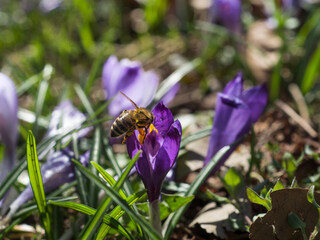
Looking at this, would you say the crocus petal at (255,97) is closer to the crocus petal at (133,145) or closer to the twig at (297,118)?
the crocus petal at (133,145)

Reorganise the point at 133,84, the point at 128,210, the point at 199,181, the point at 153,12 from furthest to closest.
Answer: the point at 153,12
the point at 133,84
the point at 199,181
the point at 128,210

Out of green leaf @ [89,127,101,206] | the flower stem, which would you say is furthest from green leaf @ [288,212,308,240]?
green leaf @ [89,127,101,206]

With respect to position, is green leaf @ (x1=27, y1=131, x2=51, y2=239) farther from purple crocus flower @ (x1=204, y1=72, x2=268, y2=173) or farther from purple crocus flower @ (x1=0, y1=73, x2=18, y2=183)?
purple crocus flower @ (x1=204, y1=72, x2=268, y2=173)

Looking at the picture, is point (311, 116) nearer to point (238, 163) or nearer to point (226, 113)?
point (238, 163)

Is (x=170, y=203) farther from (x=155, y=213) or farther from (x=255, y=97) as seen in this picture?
(x=255, y=97)

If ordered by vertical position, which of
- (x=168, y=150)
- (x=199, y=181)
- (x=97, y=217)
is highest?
(x=168, y=150)

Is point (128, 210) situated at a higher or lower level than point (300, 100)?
higher

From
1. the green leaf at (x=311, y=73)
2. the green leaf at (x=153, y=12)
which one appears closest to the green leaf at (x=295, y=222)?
the green leaf at (x=311, y=73)

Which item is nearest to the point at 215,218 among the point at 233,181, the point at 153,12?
the point at 233,181
